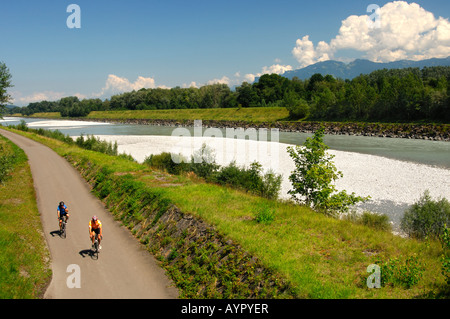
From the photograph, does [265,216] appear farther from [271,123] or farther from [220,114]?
[220,114]

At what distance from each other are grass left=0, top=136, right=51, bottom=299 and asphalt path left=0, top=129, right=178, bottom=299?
1.26ft

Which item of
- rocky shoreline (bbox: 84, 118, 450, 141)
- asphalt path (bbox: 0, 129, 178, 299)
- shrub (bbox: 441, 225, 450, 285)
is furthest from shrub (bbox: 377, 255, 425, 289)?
rocky shoreline (bbox: 84, 118, 450, 141)

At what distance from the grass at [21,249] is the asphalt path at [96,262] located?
1.26 feet

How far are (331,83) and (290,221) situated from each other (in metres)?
127

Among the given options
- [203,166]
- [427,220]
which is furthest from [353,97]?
[427,220]

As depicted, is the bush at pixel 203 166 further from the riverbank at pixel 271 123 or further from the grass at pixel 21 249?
the riverbank at pixel 271 123

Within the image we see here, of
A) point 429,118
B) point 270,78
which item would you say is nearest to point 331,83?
point 270,78

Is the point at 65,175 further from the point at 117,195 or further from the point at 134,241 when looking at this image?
the point at 134,241

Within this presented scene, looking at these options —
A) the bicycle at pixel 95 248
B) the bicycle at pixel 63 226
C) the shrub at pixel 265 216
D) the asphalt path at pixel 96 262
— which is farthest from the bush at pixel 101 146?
the shrub at pixel 265 216

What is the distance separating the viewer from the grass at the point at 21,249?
11.3 m

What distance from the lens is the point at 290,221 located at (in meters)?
15.2

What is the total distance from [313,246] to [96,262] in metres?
9.32

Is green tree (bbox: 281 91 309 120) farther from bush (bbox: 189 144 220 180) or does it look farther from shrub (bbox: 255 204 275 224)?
shrub (bbox: 255 204 275 224)

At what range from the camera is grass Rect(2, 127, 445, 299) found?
9547 mm
